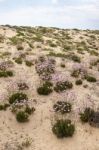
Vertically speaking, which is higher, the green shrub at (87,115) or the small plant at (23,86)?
the green shrub at (87,115)

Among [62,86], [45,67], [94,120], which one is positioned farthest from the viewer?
[45,67]

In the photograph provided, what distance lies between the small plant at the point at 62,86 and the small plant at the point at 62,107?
2170 mm

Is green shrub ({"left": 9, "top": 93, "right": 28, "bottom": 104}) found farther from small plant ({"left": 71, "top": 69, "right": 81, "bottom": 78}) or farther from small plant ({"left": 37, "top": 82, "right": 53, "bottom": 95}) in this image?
small plant ({"left": 71, "top": 69, "right": 81, "bottom": 78})

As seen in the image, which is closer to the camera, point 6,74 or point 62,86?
point 62,86

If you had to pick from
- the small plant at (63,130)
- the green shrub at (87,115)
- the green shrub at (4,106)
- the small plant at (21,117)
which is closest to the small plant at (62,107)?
the green shrub at (87,115)

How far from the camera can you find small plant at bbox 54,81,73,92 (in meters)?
23.0

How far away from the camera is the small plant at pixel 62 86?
22984 mm

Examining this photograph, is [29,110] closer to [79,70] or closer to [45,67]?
[45,67]

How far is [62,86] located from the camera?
23219 mm

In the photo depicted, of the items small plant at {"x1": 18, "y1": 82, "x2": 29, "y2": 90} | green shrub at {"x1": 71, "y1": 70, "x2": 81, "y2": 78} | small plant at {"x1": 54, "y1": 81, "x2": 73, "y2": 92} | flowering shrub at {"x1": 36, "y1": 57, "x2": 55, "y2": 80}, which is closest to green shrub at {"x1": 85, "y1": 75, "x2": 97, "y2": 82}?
green shrub at {"x1": 71, "y1": 70, "x2": 81, "y2": 78}

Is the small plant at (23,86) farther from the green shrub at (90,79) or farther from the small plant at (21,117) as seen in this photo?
the green shrub at (90,79)

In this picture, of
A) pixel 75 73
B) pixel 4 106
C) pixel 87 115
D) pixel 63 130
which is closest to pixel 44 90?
pixel 4 106

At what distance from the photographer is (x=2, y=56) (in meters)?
30.3

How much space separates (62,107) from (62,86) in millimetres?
3038
